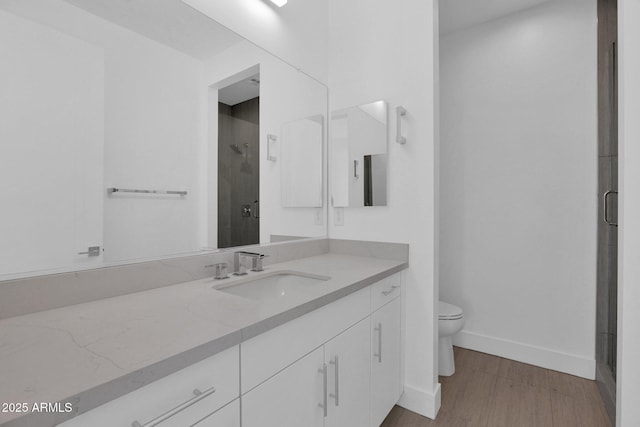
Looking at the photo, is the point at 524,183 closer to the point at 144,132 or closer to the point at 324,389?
the point at 324,389

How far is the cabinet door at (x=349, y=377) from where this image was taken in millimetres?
1104

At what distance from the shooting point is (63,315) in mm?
858

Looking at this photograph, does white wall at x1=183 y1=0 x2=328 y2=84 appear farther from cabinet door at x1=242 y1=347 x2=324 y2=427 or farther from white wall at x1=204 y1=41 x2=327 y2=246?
cabinet door at x1=242 y1=347 x2=324 y2=427

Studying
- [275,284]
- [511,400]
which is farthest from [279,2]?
[511,400]

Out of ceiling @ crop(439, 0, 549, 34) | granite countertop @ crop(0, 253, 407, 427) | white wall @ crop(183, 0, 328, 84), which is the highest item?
ceiling @ crop(439, 0, 549, 34)

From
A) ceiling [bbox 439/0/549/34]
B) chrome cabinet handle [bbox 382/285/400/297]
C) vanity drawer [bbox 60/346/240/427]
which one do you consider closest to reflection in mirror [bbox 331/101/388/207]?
chrome cabinet handle [bbox 382/285/400/297]

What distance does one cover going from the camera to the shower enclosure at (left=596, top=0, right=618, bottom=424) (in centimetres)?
176

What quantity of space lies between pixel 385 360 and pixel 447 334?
2.52ft

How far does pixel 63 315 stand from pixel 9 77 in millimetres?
685

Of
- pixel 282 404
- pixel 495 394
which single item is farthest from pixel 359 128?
pixel 495 394

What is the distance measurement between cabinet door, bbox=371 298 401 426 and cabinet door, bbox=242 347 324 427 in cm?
43

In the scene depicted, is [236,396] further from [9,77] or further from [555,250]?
[555,250]

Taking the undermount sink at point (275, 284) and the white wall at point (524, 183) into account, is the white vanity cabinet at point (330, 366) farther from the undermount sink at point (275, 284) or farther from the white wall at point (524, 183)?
the white wall at point (524, 183)

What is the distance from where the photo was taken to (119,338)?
70 cm
